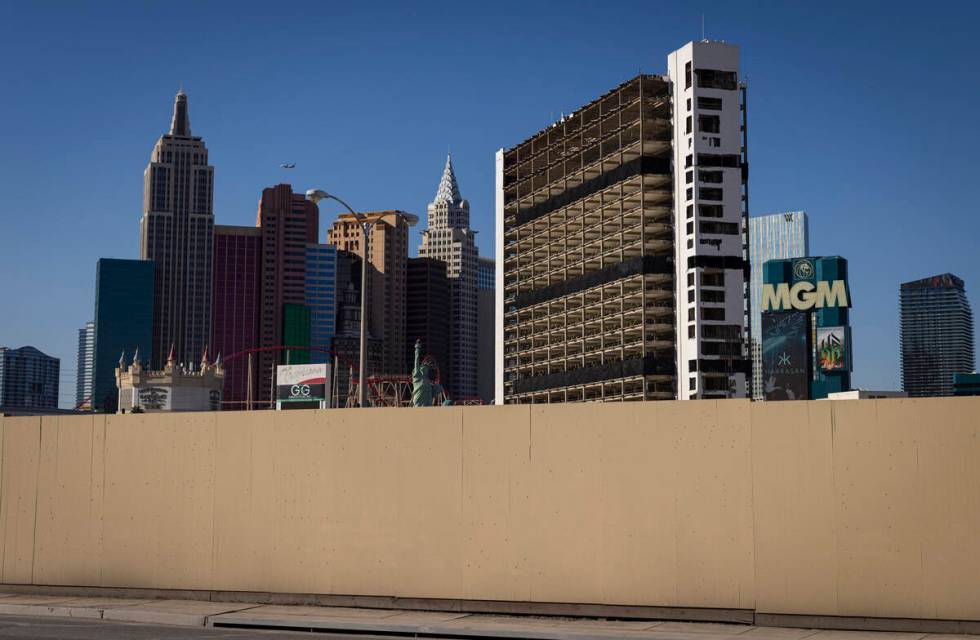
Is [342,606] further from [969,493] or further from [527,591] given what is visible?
[969,493]

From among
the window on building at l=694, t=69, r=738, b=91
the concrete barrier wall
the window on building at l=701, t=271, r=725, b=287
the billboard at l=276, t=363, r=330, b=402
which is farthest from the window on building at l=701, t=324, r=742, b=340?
the concrete barrier wall

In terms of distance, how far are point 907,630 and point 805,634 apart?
1.43 meters

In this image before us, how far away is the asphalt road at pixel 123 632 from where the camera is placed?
1716 centimetres

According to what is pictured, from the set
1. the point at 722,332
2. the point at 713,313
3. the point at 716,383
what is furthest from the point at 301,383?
the point at 722,332

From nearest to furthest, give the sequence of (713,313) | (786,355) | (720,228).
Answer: (713,313), (720,228), (786,355)

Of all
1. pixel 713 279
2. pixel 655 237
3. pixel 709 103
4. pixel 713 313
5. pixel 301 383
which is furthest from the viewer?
pixel 655 237

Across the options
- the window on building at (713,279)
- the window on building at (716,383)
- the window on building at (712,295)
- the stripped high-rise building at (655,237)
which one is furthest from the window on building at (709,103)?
the window on building at (716,383)

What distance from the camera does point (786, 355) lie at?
190 meters

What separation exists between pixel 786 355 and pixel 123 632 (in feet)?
591

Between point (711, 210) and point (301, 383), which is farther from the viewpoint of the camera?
point (301, 383)

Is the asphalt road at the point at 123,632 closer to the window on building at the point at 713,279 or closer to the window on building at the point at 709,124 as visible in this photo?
the window on building at the point at 713,279

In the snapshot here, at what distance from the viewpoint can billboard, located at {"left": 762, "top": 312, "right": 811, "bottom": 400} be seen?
603 feet

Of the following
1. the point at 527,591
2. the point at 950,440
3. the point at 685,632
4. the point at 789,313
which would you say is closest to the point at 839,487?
the point at 950,440

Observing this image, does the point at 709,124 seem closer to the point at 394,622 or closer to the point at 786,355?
the point at 786,355
